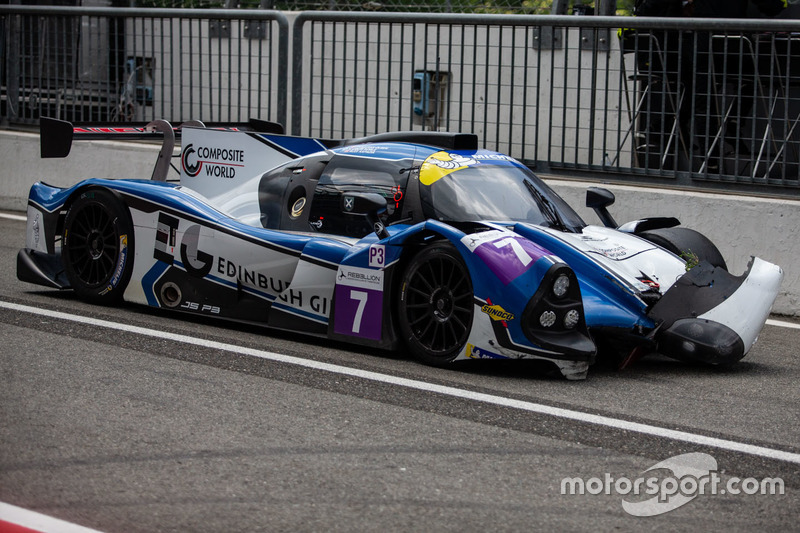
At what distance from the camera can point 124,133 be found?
25.9 ft

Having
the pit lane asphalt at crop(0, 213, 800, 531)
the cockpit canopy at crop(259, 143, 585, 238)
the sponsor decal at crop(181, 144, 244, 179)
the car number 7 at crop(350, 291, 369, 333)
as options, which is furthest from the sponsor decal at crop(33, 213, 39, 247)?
the car number 7 at crop(350, 291, 369, 333)

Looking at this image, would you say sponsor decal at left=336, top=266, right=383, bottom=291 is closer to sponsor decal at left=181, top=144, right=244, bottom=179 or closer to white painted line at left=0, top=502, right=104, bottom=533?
sponsor decal at left=181, top=144, right=244, bottom=179

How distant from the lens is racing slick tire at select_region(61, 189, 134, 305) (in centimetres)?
718

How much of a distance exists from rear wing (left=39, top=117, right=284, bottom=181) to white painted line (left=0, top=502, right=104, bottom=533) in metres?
4.41

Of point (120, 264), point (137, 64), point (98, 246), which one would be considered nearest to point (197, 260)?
point (120, 264)

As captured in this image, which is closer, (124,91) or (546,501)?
(546,501)

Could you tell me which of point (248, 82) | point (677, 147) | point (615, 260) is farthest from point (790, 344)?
point (248, 82)

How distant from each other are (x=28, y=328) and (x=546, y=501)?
147 inches

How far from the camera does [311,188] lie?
683 cm

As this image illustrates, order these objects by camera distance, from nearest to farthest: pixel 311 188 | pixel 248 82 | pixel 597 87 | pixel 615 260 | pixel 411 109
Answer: pixel 615 260 → pixel 311 188 → pixel 597 87 → pixel 411 109 → pixel 248 82

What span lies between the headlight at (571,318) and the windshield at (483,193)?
868 millimetres

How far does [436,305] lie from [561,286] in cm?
70

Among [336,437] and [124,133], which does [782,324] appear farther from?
[124,133]

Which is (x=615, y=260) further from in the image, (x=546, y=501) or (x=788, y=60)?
(x=788, y=60)
